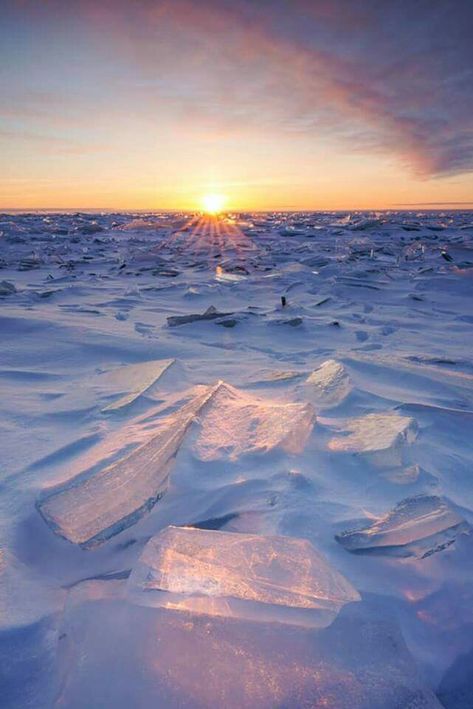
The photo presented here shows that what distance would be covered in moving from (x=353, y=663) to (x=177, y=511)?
43cm

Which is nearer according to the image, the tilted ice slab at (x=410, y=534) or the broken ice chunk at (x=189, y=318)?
the tilted ice slab at (x=410, y=534)

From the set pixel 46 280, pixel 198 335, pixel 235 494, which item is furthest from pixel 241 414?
pixel 46 280

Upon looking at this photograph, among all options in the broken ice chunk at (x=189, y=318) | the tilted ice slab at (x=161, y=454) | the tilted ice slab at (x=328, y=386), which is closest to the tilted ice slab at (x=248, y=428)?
the tilted ice slab at (x=161, y=454)

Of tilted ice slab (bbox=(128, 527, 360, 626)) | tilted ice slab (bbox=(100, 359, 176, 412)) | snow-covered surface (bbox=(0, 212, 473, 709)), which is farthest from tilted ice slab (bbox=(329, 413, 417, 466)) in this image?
tilted ice slab (bbox=(100, 359, 176, 412))

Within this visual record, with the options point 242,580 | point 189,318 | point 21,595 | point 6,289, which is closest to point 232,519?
point 242,580

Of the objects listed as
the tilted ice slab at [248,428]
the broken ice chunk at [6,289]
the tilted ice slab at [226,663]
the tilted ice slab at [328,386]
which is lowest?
the tilted ice slab at [226,663]

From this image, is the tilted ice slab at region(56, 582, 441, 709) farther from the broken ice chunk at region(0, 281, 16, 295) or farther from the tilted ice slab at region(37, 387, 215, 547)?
the broken ice chunk at region(0, 281, 16, 295)

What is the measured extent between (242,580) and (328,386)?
0.96m

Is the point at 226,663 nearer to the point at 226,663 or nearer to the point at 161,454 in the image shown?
the point at 226,663

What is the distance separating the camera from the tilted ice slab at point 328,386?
148 cm

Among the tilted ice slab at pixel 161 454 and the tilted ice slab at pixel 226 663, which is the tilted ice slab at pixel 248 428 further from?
the tilted ice slab at pixel 226 663

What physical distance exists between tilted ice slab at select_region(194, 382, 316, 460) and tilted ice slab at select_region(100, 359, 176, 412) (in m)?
0.31

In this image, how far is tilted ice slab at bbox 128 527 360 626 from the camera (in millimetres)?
647

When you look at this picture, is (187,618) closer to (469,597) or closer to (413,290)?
(469,597)
